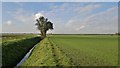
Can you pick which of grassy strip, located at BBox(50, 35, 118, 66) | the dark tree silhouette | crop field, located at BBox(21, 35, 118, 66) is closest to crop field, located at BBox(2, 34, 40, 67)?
crop field, located at BBox(21, 35, 118, 66)

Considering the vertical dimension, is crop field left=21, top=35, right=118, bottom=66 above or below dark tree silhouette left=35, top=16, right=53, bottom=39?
above

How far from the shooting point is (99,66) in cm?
1669

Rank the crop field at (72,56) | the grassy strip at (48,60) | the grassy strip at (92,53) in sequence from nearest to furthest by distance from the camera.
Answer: the grassy strip at (48,60)
the crop field at (72,56)
the grassy strip at (92,53)

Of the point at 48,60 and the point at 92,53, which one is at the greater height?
the point at 48,60

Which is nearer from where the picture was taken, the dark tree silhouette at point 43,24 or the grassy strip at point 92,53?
the grassy strip at point 92,53

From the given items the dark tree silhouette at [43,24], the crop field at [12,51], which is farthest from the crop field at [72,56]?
the dark tree silhouette at [43,24]

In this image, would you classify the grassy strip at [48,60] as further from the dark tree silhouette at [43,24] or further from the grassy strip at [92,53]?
the dark tree silhouette at [43,24]

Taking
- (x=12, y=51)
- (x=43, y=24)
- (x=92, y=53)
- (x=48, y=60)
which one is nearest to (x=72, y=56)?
(x=48, y=60)

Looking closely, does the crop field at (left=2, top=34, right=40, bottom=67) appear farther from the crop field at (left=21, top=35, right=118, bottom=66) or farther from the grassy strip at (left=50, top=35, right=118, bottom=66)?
the grassy strip at (left=50, top=35, right=118, bottom=66)

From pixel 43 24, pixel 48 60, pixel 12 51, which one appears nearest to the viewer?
pixel 48 60

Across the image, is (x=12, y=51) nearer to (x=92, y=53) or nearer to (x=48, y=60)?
(x=48, y=60)

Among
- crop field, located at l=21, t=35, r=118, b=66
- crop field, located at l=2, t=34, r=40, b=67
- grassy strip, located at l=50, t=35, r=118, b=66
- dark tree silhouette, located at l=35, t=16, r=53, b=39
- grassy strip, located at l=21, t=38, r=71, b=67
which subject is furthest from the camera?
dark tree silhouette, located at l=35, t=16, r=53, b=39

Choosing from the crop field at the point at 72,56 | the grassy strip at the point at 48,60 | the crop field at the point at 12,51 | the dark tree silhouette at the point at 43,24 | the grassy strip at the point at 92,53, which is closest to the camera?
the grassy strip at the point at 48,60

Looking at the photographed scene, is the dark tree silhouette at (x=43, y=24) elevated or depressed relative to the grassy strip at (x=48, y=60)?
depressed
